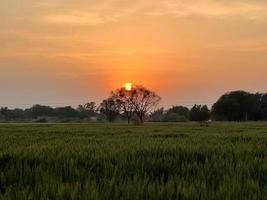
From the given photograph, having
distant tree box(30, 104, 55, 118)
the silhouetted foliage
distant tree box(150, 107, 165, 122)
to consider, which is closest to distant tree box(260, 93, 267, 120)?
the silhouetted foliage

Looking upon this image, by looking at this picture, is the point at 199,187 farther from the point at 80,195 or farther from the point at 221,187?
the point at 80,195

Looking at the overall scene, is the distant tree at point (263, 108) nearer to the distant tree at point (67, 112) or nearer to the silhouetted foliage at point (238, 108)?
the silhouetted foliage at point (238, 108)

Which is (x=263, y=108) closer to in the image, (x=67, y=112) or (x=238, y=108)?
(x=238, y=108)

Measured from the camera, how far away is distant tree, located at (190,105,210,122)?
11225 centimetres

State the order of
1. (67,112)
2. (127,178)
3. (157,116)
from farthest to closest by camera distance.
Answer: (67,112), (157,116), (127,178)

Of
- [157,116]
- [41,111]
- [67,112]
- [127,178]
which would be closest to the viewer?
[127,178]

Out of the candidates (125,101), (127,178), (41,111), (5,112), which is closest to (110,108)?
(125,101)

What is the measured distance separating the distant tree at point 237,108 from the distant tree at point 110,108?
2703cm

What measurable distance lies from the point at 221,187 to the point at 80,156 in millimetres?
3774

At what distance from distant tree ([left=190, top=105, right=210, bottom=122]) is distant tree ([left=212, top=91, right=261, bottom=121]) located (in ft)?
15.0

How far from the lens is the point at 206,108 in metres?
114

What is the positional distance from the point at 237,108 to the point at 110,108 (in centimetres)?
3511

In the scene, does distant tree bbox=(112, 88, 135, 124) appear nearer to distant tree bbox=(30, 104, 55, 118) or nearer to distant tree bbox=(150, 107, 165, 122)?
distant tree bbox=(150, 107, 165, 122)

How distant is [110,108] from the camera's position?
130875 mm
